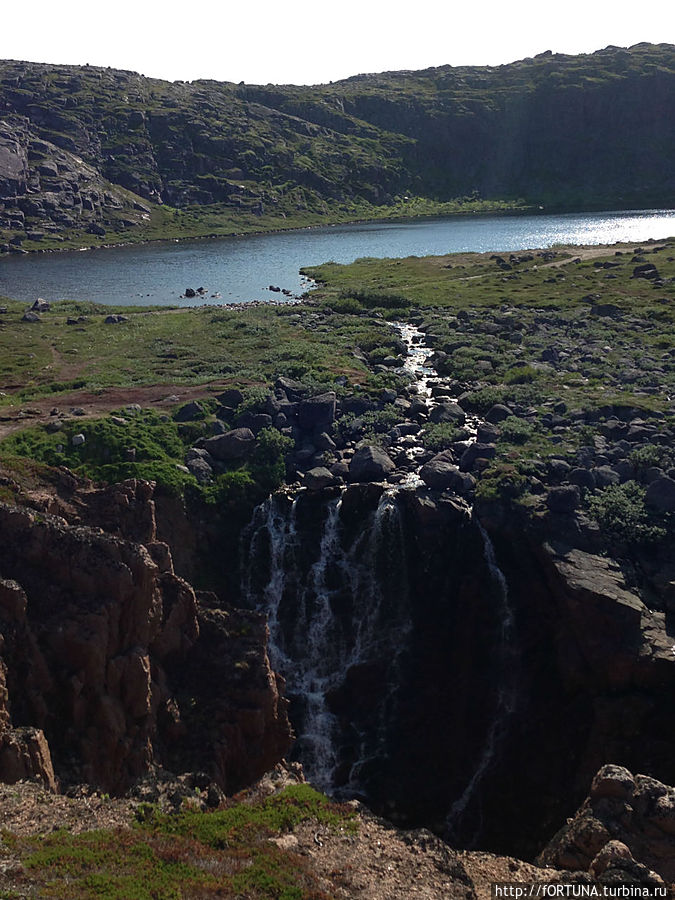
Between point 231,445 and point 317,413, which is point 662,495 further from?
point 231,445

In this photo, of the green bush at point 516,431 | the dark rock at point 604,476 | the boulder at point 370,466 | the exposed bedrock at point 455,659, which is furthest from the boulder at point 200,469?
the dark rock at point 604,476

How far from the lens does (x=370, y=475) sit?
47281 mm

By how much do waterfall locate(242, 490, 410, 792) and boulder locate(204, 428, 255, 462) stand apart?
15.5 ft

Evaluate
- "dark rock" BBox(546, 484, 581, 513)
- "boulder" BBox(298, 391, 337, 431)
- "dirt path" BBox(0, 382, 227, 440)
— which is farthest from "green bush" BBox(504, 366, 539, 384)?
"dirt path" BBox(0, 382, 227, 440)

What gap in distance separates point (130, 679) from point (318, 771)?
1390cm

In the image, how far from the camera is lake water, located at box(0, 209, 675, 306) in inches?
4382

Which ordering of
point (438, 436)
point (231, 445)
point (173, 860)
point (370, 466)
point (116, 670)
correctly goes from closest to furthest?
point (173, 860), point (116, 670), point (370, 466), point (231, 445), point (438, 436)

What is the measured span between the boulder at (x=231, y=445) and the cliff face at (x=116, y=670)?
56.4 feet

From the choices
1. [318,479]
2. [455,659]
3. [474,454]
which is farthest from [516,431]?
[455,659]

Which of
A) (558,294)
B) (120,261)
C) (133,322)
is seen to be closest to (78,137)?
(120,261)

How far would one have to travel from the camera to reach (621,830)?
22.6m

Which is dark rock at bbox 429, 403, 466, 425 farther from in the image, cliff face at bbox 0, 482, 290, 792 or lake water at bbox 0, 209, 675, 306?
lake water at bbox 0, 209, 675, 306

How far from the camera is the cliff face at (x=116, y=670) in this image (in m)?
24.9

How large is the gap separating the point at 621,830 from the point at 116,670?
17.2 metres
